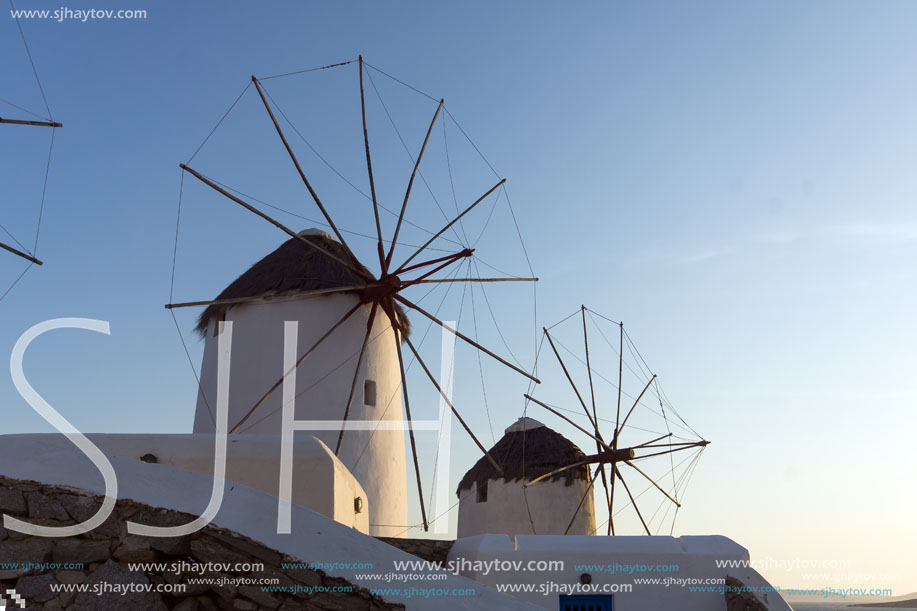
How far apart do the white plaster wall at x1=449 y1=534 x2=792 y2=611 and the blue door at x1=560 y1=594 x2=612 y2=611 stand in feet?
0.23

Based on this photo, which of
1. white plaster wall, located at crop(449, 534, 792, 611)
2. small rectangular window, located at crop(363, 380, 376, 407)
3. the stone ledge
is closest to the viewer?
the stone ledge

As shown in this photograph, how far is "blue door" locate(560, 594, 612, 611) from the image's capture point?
297 inches

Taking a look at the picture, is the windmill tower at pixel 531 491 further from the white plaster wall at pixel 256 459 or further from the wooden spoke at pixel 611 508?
the white plaster wall at pixel 256 459

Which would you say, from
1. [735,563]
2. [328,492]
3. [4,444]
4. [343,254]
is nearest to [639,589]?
[735,563]

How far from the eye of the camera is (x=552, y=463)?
54.2 ft

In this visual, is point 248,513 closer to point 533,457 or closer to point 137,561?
point 137,561

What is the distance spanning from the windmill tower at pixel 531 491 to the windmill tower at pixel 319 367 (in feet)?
16.8

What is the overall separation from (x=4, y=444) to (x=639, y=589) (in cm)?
542

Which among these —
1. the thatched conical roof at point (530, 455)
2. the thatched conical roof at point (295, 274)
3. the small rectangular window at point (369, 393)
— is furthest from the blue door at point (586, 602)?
the thatched conical roof at point (530, 455)

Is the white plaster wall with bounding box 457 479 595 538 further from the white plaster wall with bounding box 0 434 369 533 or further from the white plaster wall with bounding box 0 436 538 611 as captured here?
the white plaster wall with bounding box 0 436 538 611

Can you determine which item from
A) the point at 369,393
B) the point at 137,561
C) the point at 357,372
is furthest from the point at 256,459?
the point at 369,393

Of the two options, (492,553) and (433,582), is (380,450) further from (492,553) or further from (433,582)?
(433,582)

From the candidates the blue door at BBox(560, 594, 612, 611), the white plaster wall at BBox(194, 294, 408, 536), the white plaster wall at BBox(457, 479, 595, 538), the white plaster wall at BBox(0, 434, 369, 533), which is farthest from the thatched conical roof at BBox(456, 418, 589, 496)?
the white plaster wall at BBox(0, 434, 369, 533)

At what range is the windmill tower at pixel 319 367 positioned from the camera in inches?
421
